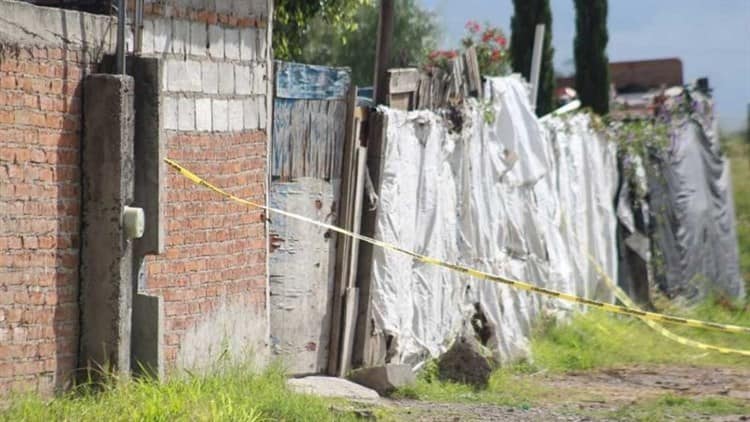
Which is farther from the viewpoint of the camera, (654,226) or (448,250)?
(654,226)

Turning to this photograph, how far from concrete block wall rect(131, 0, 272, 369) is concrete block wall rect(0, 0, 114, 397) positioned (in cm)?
63

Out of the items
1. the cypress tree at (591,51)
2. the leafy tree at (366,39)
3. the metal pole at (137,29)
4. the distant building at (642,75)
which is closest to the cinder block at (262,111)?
the metal pole at (137,29)

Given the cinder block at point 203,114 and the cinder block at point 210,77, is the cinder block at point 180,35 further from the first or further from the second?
the cinder block at point 203,114

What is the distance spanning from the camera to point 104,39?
775 centimetres

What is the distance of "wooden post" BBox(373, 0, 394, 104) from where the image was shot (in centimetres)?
1089

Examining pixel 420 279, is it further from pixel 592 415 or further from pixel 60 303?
pixel 60 303

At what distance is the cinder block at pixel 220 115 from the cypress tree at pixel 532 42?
16.8 m

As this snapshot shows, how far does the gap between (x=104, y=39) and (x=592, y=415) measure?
4200 millimetres

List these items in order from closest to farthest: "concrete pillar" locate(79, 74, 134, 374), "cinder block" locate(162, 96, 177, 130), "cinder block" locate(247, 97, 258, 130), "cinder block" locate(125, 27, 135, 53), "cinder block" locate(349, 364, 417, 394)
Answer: "concrete pillar" locate(79, 74, 134, 374) → "cinder block" locate(125, 27, 135, 53) → "cinder block" locate(162, 96, 177, 130) → "cinder block" locate(247, 97, 258, 130) → "cinder block" locate(349, 364, 417, 394)

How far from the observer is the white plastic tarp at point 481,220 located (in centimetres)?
1073

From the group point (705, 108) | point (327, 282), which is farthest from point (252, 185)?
point (705, 108)

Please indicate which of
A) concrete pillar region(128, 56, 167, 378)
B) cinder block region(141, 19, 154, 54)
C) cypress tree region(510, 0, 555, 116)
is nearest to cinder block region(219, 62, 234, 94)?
cinder block region(141, 19, 154, 54)

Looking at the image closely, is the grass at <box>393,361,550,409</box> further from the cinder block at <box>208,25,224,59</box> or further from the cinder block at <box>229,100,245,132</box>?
the cinder block at <box>208,25,224,59</box>

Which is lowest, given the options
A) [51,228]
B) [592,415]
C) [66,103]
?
[592,415]
